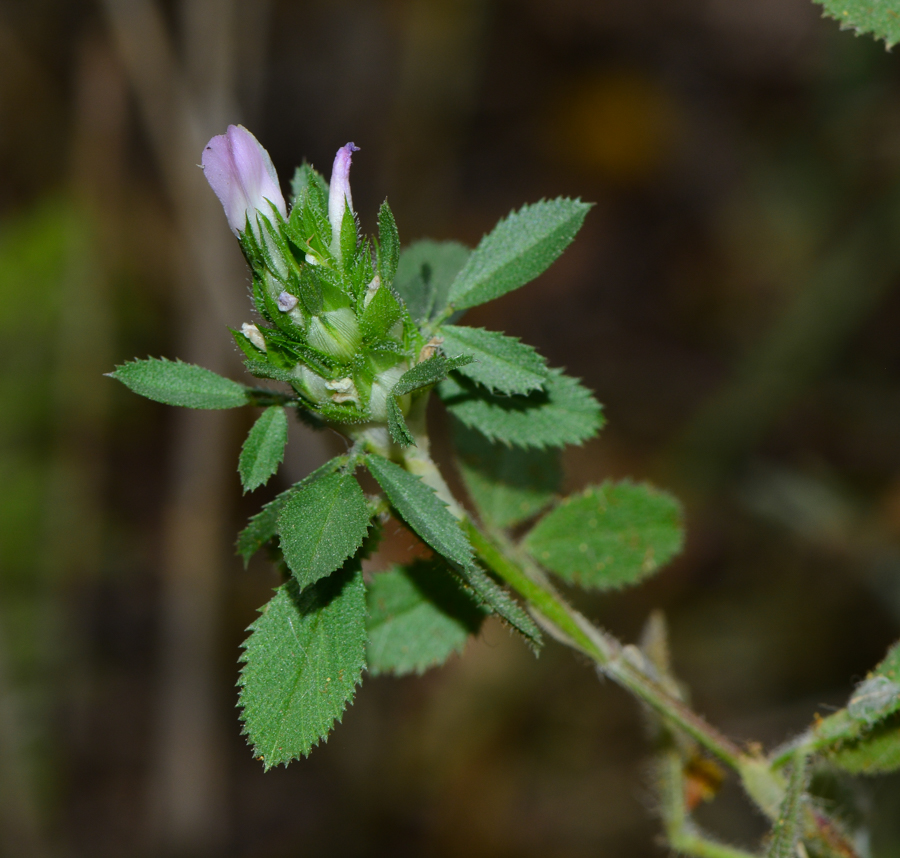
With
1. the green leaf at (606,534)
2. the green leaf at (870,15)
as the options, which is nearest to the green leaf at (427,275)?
the green leaf at (606,534)

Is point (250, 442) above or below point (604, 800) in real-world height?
above

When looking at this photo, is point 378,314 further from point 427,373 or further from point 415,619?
point 415,619

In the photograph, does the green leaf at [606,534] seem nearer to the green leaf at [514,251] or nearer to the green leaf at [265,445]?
the green leaf at [514,251]


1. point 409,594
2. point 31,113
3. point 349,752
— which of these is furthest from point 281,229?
point 31,113

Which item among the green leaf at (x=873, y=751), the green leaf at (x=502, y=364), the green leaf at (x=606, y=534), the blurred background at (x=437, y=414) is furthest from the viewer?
the blurred background at (x=437, y=414)

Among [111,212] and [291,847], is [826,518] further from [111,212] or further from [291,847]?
[111,212]

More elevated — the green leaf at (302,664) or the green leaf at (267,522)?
the green leaf at (267,522)
